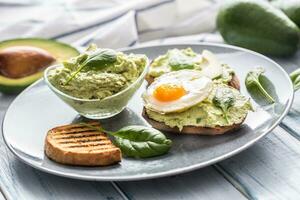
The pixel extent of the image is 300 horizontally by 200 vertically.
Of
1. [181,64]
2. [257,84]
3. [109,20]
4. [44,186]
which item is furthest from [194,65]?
[109,20]

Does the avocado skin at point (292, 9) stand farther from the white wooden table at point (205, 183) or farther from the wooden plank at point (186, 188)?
the wooden plank at point (186, 188)

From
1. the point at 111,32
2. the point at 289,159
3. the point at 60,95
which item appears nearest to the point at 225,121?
the point at 289,159

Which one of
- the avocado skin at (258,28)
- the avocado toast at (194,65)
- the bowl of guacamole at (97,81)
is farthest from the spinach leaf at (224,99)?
the avocado skin at (258,28)

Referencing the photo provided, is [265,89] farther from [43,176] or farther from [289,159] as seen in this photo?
[43,176]

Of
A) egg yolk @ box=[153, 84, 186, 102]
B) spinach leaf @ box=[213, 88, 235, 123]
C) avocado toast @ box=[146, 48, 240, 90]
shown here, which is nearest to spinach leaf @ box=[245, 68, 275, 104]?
avocado toast @ box=[146, 48, 240, 90]

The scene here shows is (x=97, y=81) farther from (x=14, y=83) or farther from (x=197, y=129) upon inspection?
(x=14, y=83)
